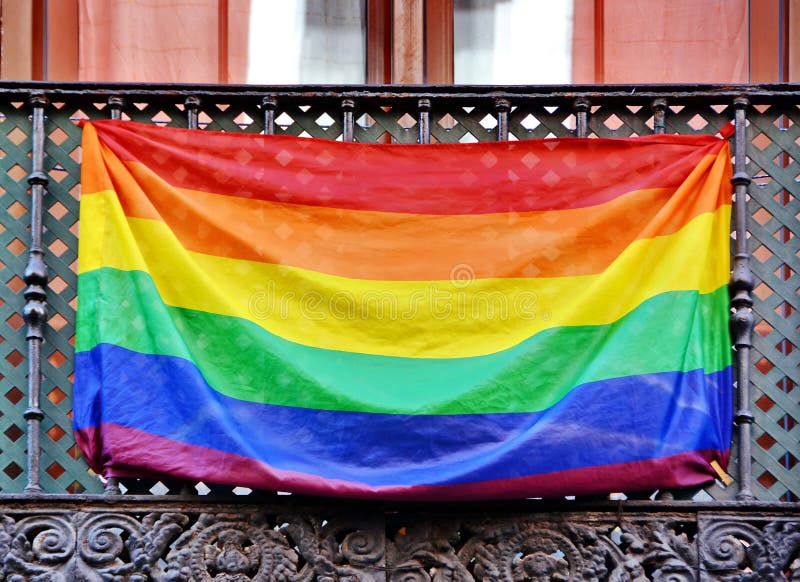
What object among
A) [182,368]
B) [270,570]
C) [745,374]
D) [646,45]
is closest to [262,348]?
[182,368]

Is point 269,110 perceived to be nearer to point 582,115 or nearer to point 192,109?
point 192,109

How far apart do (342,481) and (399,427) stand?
395 millimetres

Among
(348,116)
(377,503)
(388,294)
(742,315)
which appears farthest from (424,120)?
(377,503)

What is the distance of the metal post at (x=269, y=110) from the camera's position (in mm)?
10289

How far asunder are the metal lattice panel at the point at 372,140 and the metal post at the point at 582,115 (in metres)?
0.03

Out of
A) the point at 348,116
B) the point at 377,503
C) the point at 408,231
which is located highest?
the point at 348,116

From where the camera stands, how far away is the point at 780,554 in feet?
31.4

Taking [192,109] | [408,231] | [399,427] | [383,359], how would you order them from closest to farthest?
[399,427]
[383,359]
[408,231]
[192,109]

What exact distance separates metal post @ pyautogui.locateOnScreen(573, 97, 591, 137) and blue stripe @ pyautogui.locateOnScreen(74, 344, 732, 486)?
139 cm

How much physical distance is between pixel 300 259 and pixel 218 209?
0.50 metres

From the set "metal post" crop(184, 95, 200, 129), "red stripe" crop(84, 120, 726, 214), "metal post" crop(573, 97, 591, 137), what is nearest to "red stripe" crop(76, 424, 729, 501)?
"red stripe" crop(84, 120, 726, 214)

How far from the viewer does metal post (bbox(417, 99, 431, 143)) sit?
10297mm

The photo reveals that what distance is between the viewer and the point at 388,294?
390 inches

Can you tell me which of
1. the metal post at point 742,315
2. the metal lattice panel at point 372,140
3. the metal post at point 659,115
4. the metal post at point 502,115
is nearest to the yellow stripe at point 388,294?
the metal post at point 742,315
